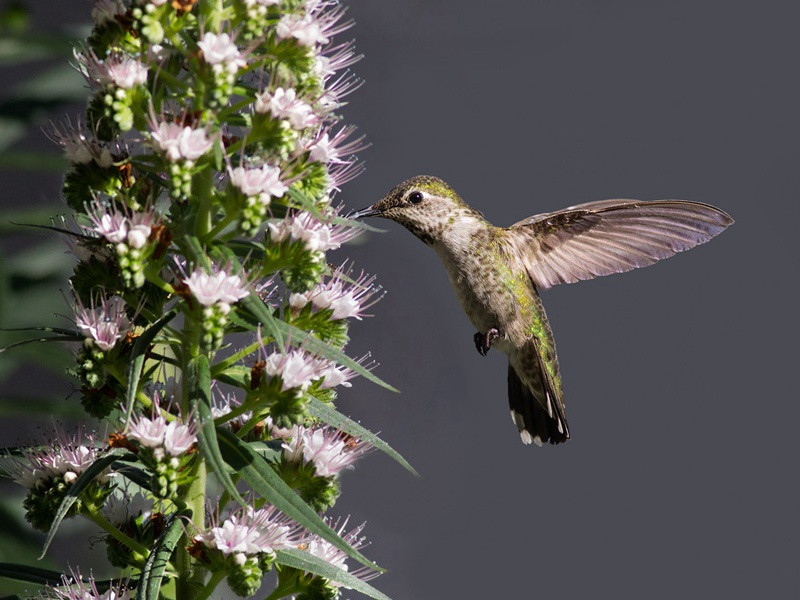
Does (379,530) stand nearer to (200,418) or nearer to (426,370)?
(426,370)

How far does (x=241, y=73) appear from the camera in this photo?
0.92 meters

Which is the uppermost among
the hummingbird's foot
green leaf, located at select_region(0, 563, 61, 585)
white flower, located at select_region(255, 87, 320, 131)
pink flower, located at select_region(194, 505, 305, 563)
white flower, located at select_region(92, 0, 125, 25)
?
white flower, located at select_region(92, 0, 125, 25)

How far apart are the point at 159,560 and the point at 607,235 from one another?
1.00m

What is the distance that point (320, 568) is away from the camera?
935 millimetres

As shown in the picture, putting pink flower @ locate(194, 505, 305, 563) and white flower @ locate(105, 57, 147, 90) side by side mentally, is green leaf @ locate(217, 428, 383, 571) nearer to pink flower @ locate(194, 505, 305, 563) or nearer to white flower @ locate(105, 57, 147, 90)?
pink flower @ locate(194, 505, 305, 563)

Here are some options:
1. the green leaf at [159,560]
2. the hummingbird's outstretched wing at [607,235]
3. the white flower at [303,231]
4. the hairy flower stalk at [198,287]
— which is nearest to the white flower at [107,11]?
the hairy flower stalk at [198,287]

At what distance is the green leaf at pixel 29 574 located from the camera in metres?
0.94

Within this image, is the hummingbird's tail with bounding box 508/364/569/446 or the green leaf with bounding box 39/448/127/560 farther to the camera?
the hummingbird's tail with bounding box 508/364/569/446

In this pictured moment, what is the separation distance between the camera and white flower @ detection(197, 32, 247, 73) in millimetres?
856

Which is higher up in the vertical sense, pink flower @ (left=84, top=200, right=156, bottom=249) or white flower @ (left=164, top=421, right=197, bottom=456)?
pink flower @ (left=84, top=200, right=156, bottom=249)

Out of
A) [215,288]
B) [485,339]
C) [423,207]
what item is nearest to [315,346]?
[215,288]

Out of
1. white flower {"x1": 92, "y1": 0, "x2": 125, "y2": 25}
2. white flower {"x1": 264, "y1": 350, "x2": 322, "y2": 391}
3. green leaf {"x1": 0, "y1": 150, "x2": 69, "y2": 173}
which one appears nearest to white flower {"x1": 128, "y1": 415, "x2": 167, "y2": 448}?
white flower {"x1": 264, "y1": 350, "x2": 322, "y2": 391}

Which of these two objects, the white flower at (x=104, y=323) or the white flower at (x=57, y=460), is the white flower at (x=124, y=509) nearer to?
the white flower at (x=57, y=460)

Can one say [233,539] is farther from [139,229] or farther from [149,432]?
[139,229]
